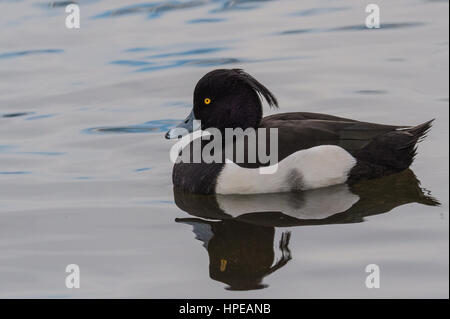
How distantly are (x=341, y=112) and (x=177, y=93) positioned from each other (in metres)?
1.95

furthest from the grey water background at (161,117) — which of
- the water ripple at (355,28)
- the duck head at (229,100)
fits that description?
the duck head at (229,100)

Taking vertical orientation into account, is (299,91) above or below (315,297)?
above

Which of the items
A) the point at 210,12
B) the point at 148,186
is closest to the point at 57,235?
the point at 148,186

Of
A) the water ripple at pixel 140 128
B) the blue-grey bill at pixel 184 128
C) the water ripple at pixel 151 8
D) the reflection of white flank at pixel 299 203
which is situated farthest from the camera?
the water ripple at pixel 151 8

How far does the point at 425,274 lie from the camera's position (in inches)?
260

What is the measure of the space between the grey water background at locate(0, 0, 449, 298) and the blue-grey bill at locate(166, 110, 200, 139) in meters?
0.45

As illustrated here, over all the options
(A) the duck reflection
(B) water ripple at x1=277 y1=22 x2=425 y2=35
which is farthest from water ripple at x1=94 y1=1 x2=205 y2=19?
(A) the duck reflection

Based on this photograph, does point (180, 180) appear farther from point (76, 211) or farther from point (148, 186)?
point (76, 211)

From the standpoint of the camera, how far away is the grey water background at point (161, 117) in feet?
22.6

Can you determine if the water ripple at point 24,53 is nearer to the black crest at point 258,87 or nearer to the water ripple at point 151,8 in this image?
the water ripple at point 151,8

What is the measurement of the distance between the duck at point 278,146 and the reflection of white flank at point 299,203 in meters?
0.07

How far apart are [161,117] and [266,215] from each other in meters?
2.85

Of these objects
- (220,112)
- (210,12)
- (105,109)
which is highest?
(210,12)

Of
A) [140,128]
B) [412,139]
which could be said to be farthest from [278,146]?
[140,128]
